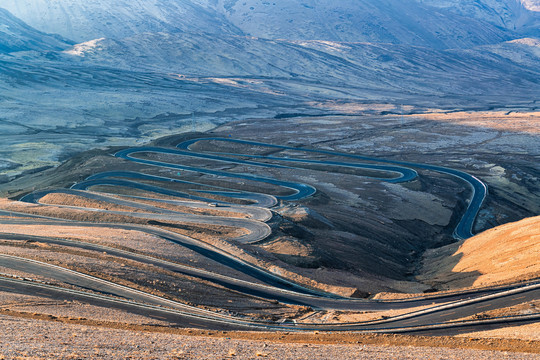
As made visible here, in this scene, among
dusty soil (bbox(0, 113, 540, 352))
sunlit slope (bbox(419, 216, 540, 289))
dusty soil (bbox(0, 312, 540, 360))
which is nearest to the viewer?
dusty soil (bbox(0, 312, 540, 360))

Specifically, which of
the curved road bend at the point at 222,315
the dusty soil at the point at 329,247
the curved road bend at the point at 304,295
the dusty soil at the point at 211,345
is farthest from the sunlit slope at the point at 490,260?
the dusty soil at the point at 211,345

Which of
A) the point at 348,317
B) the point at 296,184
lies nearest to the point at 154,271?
the point at 348,317

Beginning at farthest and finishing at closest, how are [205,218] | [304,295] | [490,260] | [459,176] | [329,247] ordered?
[459,176]
[205,218]
[329,247]
[490,260]
[304,295]

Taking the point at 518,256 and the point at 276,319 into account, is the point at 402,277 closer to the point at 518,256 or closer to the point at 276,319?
the point at 518,256

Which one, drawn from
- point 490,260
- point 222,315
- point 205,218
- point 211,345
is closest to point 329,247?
point 205,218

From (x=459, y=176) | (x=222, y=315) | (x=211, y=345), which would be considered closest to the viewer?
(x=211, y=345)

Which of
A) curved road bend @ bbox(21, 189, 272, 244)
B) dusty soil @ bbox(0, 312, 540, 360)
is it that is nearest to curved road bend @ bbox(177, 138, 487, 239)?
curved road bend @ bbox(21, 189, 272, 244)

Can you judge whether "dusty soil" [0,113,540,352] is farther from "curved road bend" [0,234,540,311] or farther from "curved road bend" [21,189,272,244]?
"curved road bend" [0,234,540,311]

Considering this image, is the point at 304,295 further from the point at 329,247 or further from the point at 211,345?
the point at 211,345
